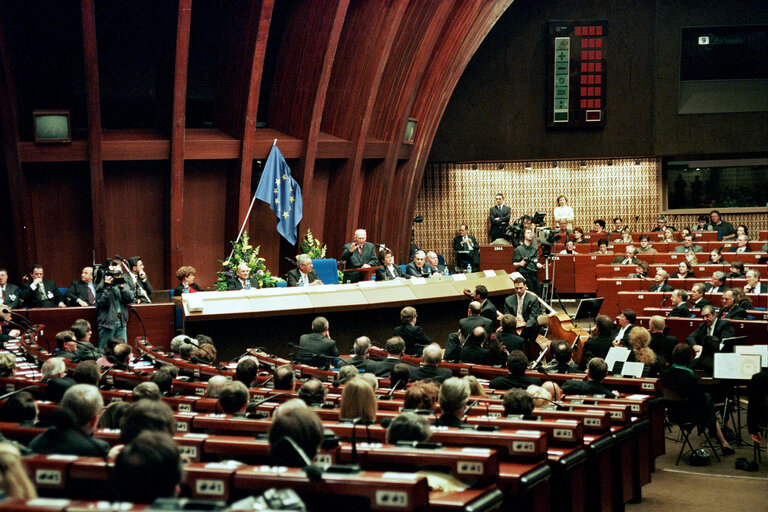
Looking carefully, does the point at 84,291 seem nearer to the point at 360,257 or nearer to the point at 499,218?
the point at 360,257

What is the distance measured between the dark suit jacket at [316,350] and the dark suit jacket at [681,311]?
5.33 m

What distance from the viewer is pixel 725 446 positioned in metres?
7.79

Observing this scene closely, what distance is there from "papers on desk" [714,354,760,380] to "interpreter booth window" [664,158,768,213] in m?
13.8

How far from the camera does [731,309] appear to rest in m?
10.5

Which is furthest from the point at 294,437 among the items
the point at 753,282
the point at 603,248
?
the point at 603,248

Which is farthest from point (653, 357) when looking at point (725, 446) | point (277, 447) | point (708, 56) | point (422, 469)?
point (708, 56)

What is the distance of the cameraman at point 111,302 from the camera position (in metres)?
9.79

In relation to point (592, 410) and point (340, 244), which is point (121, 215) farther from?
point (592, 410)

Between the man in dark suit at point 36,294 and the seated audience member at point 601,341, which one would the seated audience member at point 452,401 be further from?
the man in dark suit at point 36,294

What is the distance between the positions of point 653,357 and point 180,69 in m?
7.59

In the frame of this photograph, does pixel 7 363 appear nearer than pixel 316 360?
Yes

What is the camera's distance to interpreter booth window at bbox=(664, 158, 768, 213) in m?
20.6

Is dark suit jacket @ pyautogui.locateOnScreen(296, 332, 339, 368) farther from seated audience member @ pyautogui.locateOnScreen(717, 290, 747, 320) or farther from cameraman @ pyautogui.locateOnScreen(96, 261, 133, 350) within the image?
seated audience member @ pyautogui.locateOnScreen(717, 290, 747, 320)

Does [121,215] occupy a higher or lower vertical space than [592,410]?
higher
